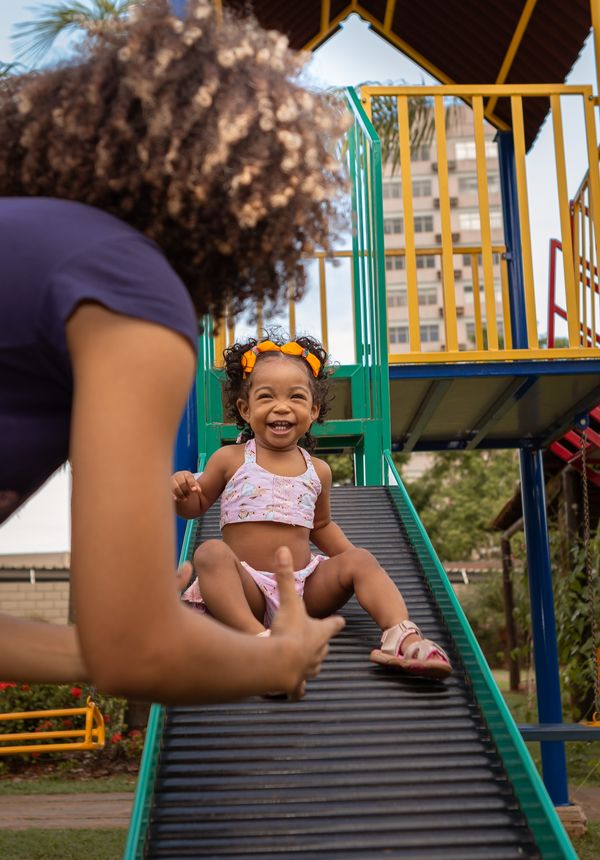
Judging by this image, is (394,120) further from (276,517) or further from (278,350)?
(276,517)

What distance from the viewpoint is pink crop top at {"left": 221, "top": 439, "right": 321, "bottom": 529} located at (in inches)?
142

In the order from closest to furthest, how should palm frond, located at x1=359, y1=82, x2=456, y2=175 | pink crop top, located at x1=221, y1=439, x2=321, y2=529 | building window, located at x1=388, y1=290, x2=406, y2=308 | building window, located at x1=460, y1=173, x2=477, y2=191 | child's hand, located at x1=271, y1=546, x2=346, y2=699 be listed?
child's hand, located at x1=271, y1=546, x2=346, y2=699 < pink crop top, located at x1=221, y1=439, x2=321, y2=529 < palm frond, located at x1=359, y1=82, x2=456, y2=175 < building window, located at x1=388, y1=290, x2=406, y2=308 < building window, located at x1=460, y1=173, x2=477, y2=191

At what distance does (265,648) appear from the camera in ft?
3.79

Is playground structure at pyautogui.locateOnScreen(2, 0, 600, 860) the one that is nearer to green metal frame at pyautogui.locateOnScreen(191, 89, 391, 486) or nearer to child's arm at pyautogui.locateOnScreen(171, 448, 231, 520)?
green metal frame at pyautogui.locateOnScreen(191, 89, 391, 486)

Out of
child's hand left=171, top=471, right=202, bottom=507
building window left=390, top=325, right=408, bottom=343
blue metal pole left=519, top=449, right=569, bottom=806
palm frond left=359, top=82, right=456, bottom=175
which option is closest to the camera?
child's hand left=171, top=471, right=202, bottom=507

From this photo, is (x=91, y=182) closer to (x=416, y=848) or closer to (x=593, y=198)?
(x=416, y=848)

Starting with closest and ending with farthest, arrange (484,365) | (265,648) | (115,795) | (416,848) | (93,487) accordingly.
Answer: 1. (93,487)
2. (265,648)
3. (416,848)
4. (484,365)
5. (115,795)

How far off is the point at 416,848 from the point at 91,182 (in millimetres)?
1672

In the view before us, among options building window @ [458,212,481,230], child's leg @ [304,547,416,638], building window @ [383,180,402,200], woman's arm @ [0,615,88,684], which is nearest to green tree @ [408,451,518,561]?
child's leg @ [304,547,416,638]

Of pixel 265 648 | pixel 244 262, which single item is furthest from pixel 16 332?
pixel 265 648

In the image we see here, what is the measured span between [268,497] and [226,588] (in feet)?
2.08

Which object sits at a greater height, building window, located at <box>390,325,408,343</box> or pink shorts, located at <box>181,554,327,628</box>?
building window, located at <box>390,325,408,343</box>

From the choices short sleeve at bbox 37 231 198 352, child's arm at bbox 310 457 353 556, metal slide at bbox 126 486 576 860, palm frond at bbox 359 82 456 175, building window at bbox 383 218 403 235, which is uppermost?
building window at bbox 383 218 403 235

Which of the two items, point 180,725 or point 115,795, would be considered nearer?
point 180,725
